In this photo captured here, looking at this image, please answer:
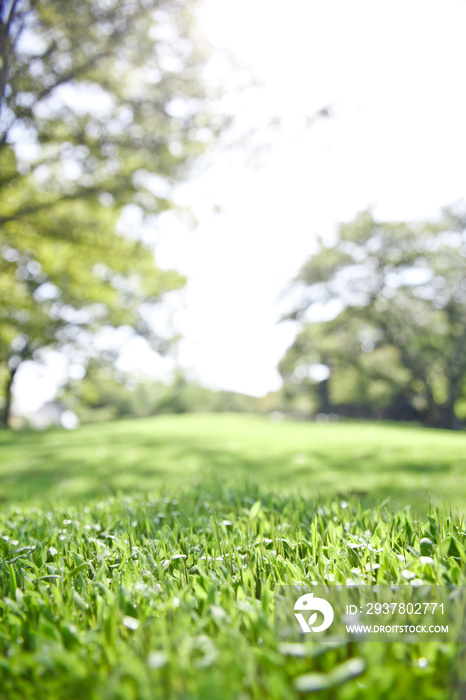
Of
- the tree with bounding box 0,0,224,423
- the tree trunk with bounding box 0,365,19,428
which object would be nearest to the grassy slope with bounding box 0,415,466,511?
the tree with bounding box 0,0,224,423

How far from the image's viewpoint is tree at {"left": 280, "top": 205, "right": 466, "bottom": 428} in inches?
941

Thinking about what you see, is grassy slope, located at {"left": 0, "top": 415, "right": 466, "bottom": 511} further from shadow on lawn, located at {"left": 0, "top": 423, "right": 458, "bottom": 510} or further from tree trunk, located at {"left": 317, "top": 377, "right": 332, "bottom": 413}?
tree trunk, located at {"left": 317, "top": 377, "right": 332, "bottom": 413}

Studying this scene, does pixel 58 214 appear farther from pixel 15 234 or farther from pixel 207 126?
pixel 207 126

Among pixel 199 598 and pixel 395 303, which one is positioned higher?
pixel 395 303

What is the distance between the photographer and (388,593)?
61.2 inches

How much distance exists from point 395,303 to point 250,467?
826 inches

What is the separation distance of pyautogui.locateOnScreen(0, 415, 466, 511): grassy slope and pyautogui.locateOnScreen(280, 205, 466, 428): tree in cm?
1714

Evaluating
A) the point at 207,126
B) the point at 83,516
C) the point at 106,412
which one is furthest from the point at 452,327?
the point at 106,412

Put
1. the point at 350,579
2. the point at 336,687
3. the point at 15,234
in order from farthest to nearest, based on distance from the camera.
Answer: the point at 15,234 < the point at 350,579 < the point at 336,687

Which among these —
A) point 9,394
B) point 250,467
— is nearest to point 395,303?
point 250,467

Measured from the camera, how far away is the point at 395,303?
2522cm

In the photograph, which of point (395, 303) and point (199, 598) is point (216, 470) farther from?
point (395, 303)

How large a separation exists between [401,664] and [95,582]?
4.06 feet

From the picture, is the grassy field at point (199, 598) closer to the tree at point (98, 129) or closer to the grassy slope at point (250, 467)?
the grassy slope at point (250, 467)
